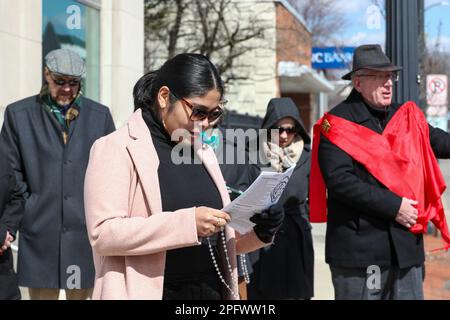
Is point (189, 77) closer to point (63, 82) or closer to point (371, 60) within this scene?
point (371, 60)

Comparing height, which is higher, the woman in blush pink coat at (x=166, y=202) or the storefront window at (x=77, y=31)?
the storefront window at (x=77, y=31)

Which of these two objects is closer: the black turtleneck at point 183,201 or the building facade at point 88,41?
the black turtleneck at point 183,201

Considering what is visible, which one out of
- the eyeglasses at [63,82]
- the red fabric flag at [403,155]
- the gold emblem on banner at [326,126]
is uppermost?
the eyeglasses at [63,82]

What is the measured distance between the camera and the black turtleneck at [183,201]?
116 inches

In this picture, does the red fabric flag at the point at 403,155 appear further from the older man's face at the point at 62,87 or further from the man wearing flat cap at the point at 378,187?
the older man's face at the point at 62,87

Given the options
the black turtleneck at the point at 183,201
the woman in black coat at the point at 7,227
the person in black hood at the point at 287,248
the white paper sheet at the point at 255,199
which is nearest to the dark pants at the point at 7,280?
the woman in black coat at the point at 7,227

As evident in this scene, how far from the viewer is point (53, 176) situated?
527 cm

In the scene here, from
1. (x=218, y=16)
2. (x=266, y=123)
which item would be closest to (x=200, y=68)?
(x=266, y=123)

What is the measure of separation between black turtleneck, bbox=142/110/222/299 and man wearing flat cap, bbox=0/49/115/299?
232cm

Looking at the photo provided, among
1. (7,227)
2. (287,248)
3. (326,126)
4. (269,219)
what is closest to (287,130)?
(287,248)

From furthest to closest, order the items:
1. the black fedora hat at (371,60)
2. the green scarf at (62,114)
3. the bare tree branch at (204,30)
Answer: the bare tree branch at (204,30), the green scarf at (62,114), the black fedora hat at (371,60)

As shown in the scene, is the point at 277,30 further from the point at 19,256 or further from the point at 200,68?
the point at 200,68

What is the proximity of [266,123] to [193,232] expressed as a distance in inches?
146

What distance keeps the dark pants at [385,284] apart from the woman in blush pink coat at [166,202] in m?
1.76
